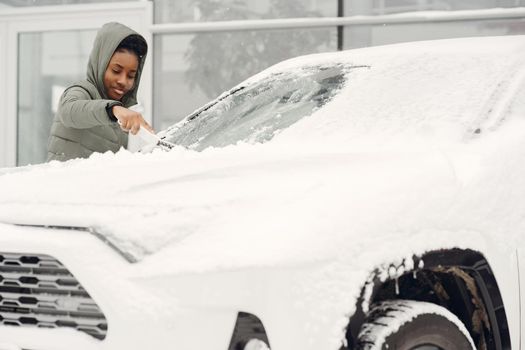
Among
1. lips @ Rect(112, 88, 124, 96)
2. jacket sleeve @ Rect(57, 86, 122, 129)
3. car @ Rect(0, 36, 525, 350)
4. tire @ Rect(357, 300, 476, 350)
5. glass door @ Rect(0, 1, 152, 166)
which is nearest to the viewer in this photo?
car @ Rect(0, 36, 525, 350)

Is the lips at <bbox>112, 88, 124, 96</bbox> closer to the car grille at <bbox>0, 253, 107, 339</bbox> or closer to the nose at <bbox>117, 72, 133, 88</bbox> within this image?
the nose at <bbox>117, 72, 133, 88</bbox>

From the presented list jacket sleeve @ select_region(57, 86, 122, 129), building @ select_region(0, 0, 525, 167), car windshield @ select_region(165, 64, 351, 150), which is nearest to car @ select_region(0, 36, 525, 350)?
car windshield @ select_region(165, 64, 351, 150)

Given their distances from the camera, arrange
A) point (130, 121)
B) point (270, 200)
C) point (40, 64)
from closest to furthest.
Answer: point (270, 200), point (130, 121), point (40, 64)

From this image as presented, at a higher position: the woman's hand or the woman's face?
the woman's face

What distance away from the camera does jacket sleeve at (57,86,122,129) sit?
368cm

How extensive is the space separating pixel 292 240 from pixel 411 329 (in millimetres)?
458

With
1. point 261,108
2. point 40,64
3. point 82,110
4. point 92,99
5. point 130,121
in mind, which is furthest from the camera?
point 40,64

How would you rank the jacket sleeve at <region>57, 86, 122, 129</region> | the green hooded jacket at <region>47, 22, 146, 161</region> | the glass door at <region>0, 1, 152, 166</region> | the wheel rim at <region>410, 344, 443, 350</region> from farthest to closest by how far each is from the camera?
the glass door at <region>0, 1, 152, 166</region> < the green hooded jacket at <region>47, 22, 146, 161</region> < the jacket sleeve at <region>57, 86, 122, 129</region> < the wheel rim at <region>410, 344, 443, 350</region>

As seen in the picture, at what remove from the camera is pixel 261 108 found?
3.55 meters

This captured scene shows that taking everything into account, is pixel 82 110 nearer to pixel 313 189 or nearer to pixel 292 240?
pixel 313 189

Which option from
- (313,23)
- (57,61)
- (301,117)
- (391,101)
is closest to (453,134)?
(391,101)

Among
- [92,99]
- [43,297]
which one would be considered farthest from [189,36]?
[43,297]

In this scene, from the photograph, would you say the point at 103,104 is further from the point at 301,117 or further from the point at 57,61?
the point at 57,61

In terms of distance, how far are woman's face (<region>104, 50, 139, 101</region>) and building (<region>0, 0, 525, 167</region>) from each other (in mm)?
4915
